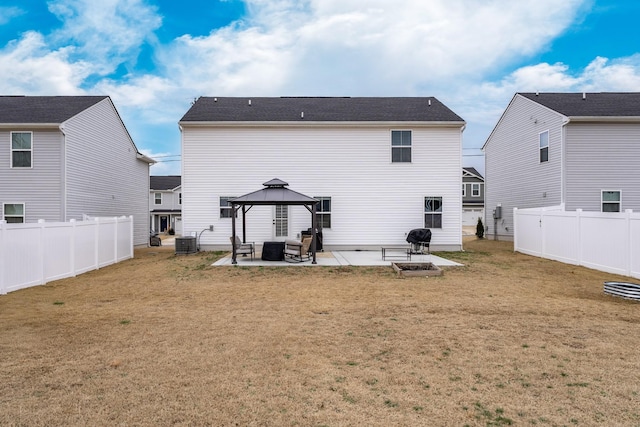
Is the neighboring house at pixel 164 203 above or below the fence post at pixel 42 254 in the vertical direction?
above

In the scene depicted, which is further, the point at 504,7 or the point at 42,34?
the point at 42,34

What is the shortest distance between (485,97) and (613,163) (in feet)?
54.8

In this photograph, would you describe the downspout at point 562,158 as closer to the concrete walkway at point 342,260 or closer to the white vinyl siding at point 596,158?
the white vinyl siding at point 596,158

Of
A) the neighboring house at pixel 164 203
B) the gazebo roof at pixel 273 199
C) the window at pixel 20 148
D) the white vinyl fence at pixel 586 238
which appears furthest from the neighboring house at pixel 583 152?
the neighboring house at pixel 164 203

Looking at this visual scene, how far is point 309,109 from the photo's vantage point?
17.6m

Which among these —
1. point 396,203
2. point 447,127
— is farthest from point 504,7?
point 396,203

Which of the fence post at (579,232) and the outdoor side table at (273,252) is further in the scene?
the outdoor side table at (273,252)

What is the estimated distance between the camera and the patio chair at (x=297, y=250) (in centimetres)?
1313

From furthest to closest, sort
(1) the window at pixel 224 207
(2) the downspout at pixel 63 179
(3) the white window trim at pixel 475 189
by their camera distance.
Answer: (3) the white window trim at pixel 475 189 < (1) the window at pixel 224 207 < (2) the downspout at pixel 63 179

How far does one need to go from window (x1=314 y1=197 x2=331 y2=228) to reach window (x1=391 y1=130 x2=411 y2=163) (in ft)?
11.4

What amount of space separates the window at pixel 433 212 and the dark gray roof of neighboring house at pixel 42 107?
50.5ft

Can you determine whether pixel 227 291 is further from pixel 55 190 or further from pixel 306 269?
pixel 55 190

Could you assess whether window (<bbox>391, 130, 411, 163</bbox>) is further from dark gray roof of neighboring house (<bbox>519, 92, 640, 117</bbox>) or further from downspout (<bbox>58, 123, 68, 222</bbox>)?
downspout (<bbox>58, 123, 68, 222</bbox>)

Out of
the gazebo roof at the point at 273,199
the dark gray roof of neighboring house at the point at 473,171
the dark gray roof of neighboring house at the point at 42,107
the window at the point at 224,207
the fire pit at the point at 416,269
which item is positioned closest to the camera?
the fire pit at the point at 416,269
